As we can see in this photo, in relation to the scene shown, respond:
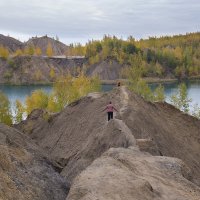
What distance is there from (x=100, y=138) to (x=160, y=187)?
11775 mm

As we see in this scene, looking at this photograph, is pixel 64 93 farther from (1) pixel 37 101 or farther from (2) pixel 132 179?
(2) pixel 132 179

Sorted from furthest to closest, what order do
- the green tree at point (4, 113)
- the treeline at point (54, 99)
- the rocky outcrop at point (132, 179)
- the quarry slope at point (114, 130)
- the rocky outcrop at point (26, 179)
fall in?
the treeline at point (54, 99)
the green tree at point (4, 113)
the quarry slope at point (114, 130)
the rocky outcrop at point (26, 179)
the rocky outcrop at point (132, 179)

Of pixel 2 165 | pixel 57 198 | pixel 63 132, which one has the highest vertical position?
pixel 2 165

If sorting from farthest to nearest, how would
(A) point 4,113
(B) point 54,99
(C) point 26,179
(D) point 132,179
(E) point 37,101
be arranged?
(B) point 54,99
(E) point 37,101
(A) point 4,113
(C) point 26,179
(D) point 132,179

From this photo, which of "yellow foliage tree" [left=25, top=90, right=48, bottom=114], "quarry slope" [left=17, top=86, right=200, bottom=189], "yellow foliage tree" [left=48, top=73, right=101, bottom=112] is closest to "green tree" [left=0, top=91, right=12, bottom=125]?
"quarry slope" [left=17, top=86, right=200, bottom=189]

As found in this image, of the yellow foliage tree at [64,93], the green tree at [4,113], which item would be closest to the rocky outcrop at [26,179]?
the green tree at [4,113]

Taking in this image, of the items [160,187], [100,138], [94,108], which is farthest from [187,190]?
[94,108]

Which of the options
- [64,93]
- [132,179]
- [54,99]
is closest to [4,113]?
[64,93]

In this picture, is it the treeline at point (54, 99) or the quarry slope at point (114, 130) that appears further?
the treeline at point (54, 99)

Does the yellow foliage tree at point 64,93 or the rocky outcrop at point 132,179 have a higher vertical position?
the rocky outcrop at point 132,179

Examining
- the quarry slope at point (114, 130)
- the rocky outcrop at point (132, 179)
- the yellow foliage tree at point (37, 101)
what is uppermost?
the rocky outcrop at point (132, 179)

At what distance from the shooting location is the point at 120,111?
4291 cm

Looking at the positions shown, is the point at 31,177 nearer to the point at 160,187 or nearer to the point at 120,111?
the point at 160,187

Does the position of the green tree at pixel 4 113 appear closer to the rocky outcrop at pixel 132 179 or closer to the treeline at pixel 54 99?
the treeline at pixel 54 99
